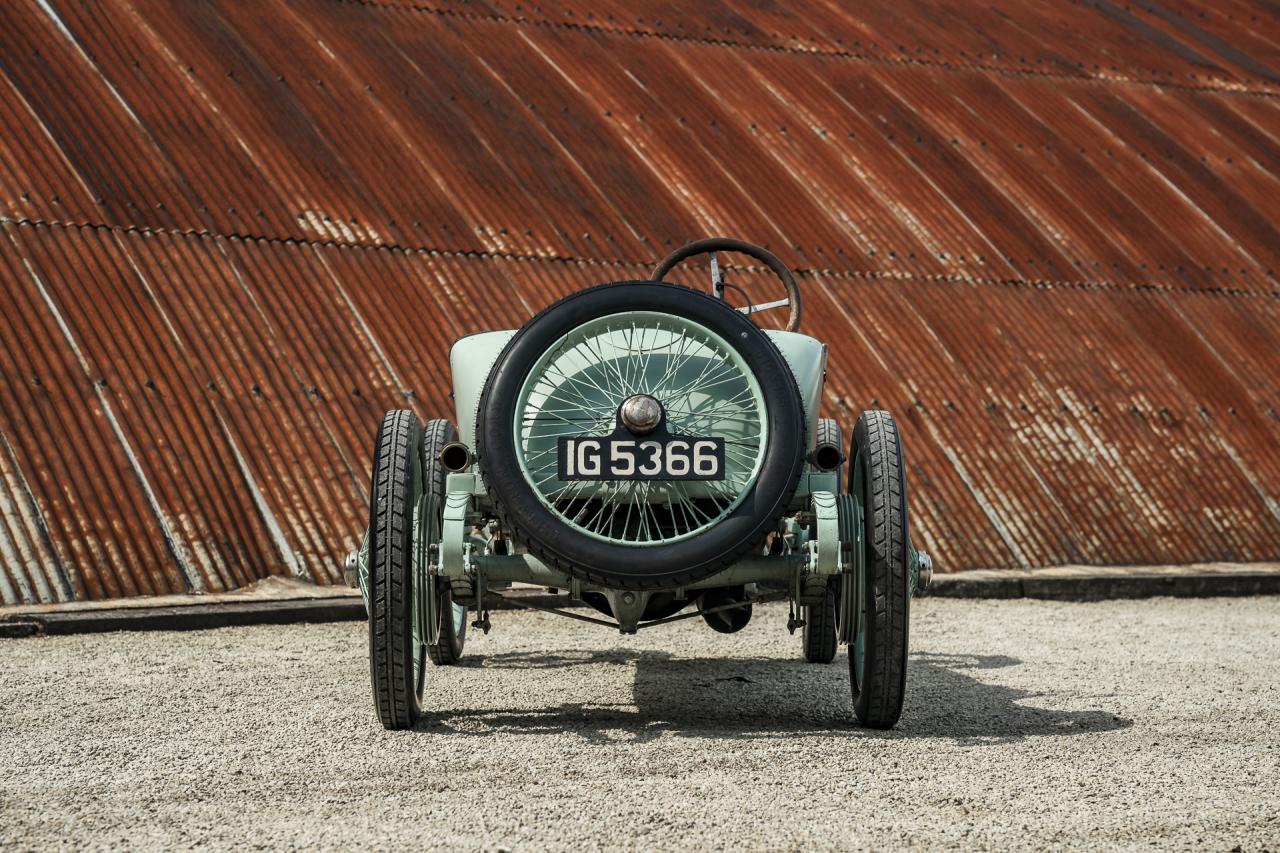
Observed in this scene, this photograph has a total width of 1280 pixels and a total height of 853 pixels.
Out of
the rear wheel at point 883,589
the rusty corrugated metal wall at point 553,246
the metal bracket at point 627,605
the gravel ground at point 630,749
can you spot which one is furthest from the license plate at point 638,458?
the rusty corrugated metal wall at point 553,246

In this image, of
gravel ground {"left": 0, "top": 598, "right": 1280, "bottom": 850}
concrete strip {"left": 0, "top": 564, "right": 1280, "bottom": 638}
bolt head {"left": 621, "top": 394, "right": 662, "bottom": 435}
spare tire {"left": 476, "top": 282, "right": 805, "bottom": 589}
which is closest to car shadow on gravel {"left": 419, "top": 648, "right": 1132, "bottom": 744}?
gravel ground {"left": 0, "top": 598, "right": 1280, "bottom": 850}

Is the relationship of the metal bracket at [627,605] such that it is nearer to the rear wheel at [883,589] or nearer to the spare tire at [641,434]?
the spare tire at [641,434]

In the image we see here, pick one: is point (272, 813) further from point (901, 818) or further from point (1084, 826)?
point (1084, 826)

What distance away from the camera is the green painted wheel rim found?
4.61m

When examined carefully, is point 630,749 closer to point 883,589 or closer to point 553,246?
point 883,589

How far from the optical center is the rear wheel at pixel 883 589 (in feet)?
15.5

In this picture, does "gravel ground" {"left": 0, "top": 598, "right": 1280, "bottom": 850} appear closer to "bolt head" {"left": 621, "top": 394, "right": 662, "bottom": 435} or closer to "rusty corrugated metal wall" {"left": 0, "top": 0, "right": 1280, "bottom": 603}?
"bolt head" {"left": 621, "top": 394, "right": 662, "bottom": 435}

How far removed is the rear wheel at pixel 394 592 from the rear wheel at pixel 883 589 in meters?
1.61

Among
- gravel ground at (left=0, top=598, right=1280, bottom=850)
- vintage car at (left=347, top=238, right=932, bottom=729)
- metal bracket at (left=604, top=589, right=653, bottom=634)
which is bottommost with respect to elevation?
gravel ground at (left=0, top=598, right=1280, bottom=850)

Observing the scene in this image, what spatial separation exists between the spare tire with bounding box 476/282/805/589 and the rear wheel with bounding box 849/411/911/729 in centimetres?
48

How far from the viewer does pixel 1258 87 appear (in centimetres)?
1755

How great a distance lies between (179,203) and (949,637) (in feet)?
21.4

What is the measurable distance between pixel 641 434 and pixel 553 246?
6.98 m

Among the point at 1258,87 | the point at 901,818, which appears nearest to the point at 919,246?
the point at 1258,87
